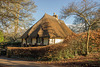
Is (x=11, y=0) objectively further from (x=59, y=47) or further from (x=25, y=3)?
(x=59, y=47)

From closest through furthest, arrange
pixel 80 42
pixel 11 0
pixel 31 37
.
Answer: pixel 11 0
pixel 80 42
pixel 31 37

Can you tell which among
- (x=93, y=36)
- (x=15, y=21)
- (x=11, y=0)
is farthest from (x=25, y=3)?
(x=93, y=36)

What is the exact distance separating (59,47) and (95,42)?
5.81m

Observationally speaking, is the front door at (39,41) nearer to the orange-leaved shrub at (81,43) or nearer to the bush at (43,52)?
the bush at (43,52)

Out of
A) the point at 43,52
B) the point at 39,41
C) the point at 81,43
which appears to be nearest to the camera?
the point at 43,52

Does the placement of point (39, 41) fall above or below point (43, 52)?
above

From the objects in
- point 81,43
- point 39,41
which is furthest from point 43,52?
point 39,41

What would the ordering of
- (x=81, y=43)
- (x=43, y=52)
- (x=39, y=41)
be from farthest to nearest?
(x=39, y=41) → (x=81, y=43) → (x=43, y=52)

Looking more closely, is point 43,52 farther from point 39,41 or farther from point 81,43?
point 39,41

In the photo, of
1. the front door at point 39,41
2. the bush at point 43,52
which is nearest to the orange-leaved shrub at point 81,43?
the bush at point 43,52

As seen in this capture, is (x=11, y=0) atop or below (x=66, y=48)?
atop

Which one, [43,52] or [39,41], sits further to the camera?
[39,41]

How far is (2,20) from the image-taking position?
10945 mm

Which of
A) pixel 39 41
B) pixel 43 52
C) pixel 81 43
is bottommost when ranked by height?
pixel 43 52
